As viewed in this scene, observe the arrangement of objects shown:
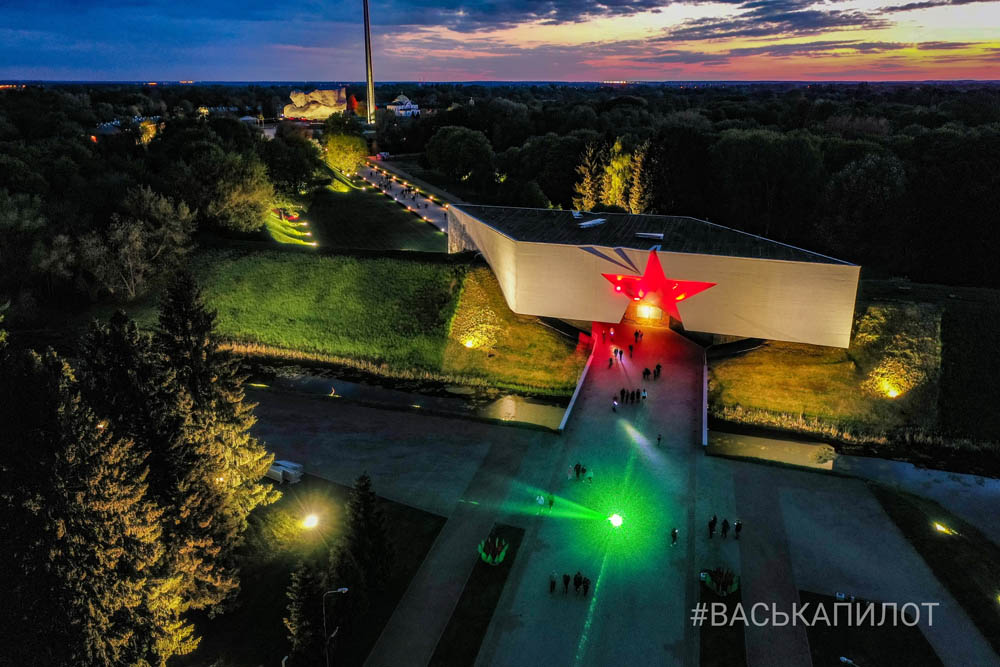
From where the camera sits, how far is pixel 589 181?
58906 millimetres

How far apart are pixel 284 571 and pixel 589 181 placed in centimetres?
4720

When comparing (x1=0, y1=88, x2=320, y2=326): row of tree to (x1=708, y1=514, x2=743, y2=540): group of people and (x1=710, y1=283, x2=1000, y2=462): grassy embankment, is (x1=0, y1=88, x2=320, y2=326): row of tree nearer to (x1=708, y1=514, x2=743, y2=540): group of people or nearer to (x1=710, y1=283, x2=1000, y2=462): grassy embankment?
(x1=710, y1=283, x2=1000, y2=462): grassy embankment

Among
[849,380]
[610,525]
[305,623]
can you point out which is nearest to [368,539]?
[305,623]

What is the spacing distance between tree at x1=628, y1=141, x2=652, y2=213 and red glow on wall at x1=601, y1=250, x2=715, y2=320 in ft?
78.6

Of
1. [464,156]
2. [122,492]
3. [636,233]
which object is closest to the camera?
[122,492]

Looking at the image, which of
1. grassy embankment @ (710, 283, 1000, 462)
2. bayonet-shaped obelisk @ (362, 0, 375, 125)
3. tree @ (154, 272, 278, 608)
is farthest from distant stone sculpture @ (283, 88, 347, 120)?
tree @ (154, 272, 278, 608)

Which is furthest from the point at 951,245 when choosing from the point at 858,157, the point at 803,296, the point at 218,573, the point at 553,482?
the point at 218,573

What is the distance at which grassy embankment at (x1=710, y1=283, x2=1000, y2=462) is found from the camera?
27578mm

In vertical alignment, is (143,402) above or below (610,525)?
above

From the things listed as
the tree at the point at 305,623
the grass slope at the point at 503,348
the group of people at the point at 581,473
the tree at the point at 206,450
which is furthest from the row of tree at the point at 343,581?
the grass slope at the point at 503,348

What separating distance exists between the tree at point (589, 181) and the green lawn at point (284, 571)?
4158 centimetres

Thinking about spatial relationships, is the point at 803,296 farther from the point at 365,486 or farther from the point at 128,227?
the point at 128,227

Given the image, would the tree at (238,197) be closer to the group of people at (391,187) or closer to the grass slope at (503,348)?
the group of people at (391,187)

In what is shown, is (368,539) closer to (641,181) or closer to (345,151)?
(641,181)
